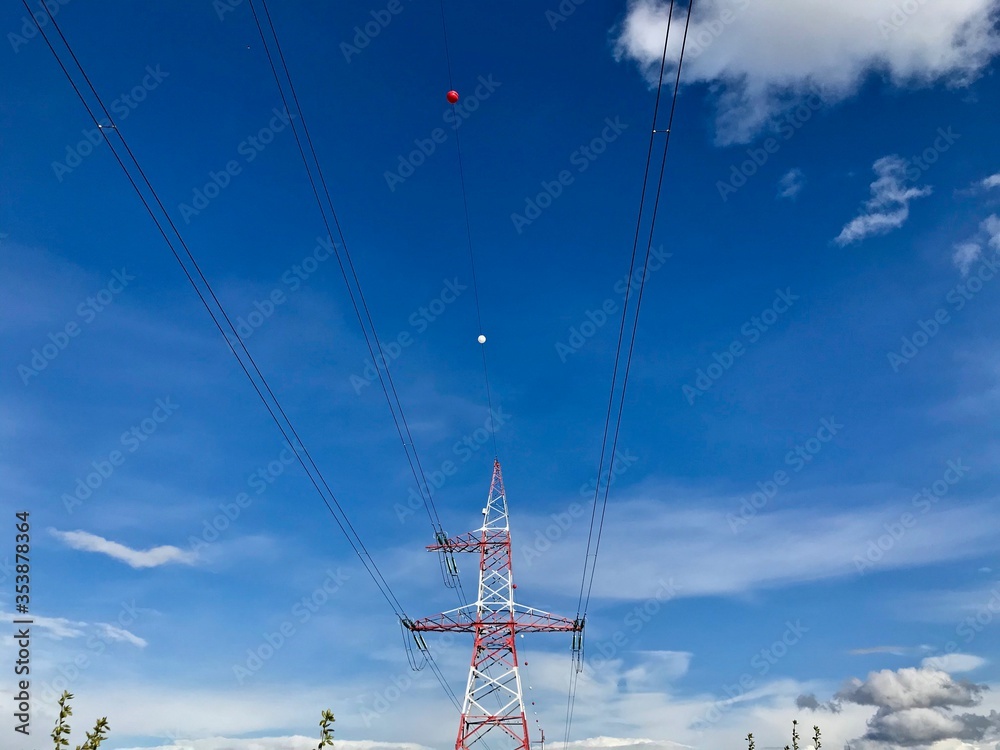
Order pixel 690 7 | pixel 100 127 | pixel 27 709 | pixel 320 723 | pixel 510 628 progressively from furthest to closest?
pixel 510 628 → pixel 320 723 → pixel 27 709 → pixel 100 127 → pixel 690 7

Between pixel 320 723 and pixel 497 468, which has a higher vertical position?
pixel 497 468

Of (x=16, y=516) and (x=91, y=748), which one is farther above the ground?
(x=16, y=516)

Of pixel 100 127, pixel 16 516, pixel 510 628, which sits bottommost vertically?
pixel 510 628

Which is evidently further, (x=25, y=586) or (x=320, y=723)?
(x=320, y=723)

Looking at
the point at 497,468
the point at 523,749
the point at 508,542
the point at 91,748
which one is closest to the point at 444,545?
the point at 508,542

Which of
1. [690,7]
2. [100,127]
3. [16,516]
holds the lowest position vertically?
[16,516]

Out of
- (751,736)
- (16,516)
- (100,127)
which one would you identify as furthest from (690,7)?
(751,736)

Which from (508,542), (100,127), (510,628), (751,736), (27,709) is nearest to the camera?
(100,127)

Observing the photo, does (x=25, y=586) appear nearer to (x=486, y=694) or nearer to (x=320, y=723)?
(x=320, y=723)

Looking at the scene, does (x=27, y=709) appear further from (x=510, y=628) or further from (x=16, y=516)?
(x=510, y=628)
